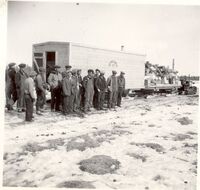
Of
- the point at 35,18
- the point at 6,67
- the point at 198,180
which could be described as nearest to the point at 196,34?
the point at 198,180

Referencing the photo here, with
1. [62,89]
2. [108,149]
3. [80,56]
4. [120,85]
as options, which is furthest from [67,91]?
[108,149]

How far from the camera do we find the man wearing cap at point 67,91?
15.9 ft

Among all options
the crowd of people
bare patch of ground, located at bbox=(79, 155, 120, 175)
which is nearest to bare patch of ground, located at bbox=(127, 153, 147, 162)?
bare patch of ground, located at bbox=(79, 155, 120, 175)

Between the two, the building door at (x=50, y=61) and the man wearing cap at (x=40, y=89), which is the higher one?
the building door at (x=50, y=61)

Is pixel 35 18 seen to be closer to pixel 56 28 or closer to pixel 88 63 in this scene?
pixel 56 28

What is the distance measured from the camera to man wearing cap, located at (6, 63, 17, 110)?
4.17 m

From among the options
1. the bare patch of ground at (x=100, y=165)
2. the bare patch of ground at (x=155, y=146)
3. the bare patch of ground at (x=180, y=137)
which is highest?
the bare patch of ground at (x=180, y=137)

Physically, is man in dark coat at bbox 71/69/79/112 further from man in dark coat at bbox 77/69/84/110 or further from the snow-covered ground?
the snow-covered ground

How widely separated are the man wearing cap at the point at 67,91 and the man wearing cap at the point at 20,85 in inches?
22.1

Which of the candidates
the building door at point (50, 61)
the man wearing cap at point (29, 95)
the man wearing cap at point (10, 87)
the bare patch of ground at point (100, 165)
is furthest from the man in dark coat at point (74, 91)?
the bare patch of ground at point (100, 165)

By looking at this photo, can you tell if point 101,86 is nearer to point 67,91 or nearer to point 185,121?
point 67,91

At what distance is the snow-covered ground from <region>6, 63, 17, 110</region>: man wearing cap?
6.8 inches

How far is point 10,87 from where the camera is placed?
4.25 metres

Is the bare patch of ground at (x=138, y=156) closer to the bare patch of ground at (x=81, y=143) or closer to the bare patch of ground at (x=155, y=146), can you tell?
the bare patch of ground at (x=155, y=146)
